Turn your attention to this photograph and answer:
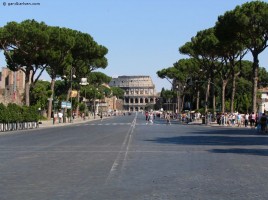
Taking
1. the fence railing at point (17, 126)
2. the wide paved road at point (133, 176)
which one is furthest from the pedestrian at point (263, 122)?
the wide paved road at point (133, 176)

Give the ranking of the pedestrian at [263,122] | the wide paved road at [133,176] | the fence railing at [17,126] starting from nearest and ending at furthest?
the wide paved road at [133,176] → the pedestrian at [263,122] → the fence railing at [17,126]

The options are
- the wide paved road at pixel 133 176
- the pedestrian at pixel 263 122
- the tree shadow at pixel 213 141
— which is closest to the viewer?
the wide paved road at pixel 133 176

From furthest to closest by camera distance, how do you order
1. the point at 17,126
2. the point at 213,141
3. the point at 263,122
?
the point at 17,126 → the point at 263,122 → the point at 213,141

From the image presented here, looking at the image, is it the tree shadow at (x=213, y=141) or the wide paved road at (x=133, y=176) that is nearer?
the wide paved road at (x=133, y=176)

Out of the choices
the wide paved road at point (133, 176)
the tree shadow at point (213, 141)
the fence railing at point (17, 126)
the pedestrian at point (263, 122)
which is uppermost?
the pedestrian at point (263, 122)

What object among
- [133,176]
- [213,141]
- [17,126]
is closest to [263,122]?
[213,141]

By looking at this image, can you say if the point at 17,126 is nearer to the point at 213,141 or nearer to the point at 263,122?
the point at 263,122

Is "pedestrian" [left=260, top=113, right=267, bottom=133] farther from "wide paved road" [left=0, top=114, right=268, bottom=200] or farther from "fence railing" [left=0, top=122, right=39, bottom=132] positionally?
"wide paved road" [left=0, top=114, right=268, bottom=200]

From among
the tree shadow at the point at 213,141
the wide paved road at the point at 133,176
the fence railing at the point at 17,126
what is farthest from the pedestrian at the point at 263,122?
the wide paved road at the point at 133,176

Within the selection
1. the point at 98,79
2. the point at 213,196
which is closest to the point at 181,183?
the point at 213,196

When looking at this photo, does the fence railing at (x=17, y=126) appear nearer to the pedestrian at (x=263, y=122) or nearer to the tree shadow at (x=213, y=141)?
the tree shadow at (x=213, y=141)

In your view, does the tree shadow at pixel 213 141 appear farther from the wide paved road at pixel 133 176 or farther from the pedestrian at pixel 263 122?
the pedestrian at pixel 263 122

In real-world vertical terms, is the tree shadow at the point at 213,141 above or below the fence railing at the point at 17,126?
below

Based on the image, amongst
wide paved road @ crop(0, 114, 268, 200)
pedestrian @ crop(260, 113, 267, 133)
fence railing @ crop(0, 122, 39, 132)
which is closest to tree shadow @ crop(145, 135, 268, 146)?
wide paved road @ crop(0, 114, 268, 200)
